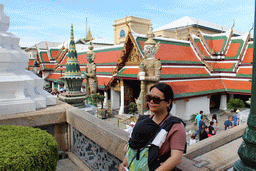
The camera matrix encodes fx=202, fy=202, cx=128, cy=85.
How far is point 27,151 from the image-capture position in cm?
192

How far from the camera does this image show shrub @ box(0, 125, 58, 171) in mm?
1799

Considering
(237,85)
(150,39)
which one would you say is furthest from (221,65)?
(150,39)

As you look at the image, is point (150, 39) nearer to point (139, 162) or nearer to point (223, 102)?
point (223, 102)

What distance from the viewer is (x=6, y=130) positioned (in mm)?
2473

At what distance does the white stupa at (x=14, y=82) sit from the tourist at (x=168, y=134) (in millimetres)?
2629

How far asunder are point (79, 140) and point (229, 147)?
107 inches

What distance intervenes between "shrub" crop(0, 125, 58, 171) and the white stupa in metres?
1.37

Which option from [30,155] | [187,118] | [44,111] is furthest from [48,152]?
[187,118]

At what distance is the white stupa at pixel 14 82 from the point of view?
3607 millimetres

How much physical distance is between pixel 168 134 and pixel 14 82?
3.12 meters

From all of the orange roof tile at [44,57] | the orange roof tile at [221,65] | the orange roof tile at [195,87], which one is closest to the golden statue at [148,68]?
the orange roof tile at [195,87]

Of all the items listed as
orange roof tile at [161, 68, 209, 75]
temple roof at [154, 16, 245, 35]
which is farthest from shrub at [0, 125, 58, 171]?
temple roof at [154, 16, 245, 35]

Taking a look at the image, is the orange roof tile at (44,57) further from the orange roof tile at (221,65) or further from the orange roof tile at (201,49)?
the orange roof tile at (221,65)

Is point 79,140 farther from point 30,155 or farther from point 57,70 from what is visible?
point 57,70
